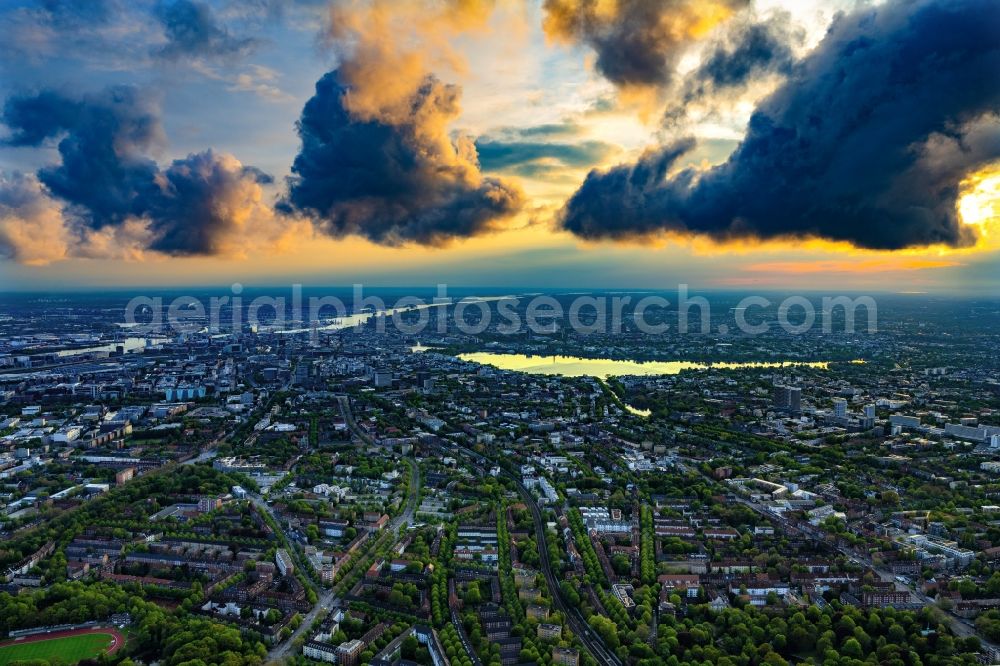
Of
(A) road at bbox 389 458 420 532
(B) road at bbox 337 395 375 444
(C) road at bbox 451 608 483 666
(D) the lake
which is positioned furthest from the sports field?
(D) the lake

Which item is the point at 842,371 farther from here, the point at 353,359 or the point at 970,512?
the point at 353,359

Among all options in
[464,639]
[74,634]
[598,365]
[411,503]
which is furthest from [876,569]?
[598,365]

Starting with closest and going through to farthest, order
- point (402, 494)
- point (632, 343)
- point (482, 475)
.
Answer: point (402, 494) < point (482, 475) < point (632, 343)

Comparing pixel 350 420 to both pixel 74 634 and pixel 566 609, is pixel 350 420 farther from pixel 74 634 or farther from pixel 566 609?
pixel 566 609

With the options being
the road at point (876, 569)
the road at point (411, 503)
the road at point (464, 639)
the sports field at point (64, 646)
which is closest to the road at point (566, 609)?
the road at point (464, 639)

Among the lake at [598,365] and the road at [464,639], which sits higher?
the lake at [598,365]

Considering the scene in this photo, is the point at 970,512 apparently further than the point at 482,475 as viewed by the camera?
No

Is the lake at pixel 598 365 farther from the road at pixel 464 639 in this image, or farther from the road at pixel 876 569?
the road at pixel 464 639

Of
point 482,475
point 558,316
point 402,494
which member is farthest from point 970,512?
point 558,316
